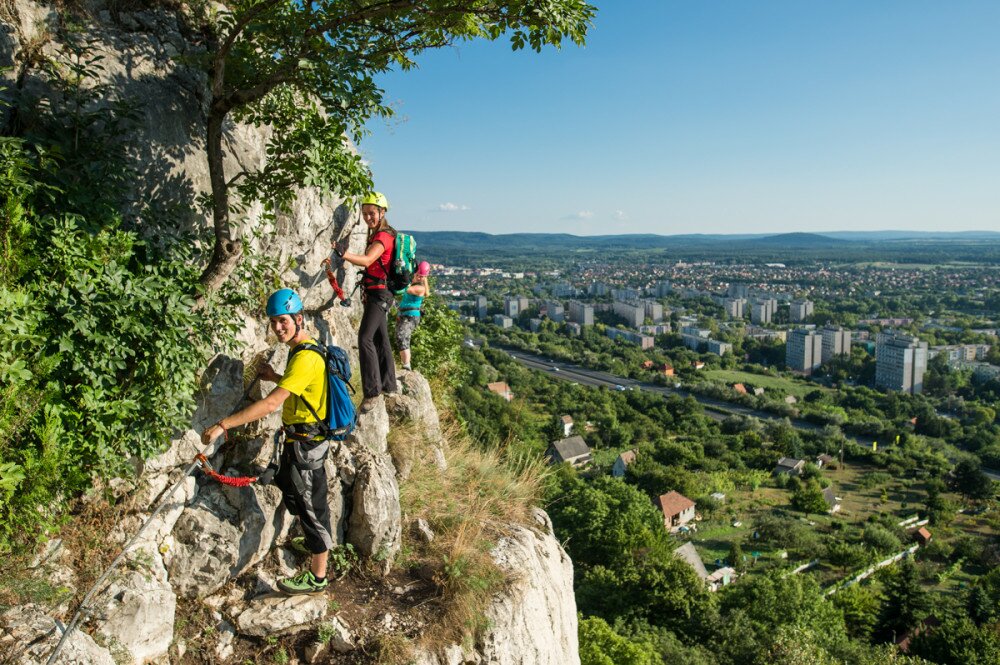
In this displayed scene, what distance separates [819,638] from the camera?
21.7 metres

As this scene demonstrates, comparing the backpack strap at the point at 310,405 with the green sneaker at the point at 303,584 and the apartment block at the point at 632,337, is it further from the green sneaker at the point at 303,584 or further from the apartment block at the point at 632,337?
the apartment block at the point at 632,337

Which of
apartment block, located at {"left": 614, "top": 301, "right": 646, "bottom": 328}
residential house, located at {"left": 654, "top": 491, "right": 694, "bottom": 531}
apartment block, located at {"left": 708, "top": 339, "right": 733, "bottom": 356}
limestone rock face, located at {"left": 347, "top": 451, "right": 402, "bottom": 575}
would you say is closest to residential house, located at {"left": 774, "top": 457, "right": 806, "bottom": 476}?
residential house, located at {"left": 654, "top": 491, "right": 694, "bottom": 531}

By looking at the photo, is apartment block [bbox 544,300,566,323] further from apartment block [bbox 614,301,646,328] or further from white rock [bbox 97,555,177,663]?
white rock [bbox 97,555,177,663]

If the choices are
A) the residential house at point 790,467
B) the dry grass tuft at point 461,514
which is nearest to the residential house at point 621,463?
the residential house at point 790,467

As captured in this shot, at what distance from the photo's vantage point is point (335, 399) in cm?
421

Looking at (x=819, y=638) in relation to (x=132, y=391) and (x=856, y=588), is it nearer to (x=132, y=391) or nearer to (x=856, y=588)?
(x=856, y=588)

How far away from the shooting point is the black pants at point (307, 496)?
4.27m

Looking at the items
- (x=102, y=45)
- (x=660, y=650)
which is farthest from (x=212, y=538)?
(x=660, y=650)

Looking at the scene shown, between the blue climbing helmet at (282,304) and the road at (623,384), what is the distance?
2518 inches

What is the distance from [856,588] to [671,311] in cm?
10480

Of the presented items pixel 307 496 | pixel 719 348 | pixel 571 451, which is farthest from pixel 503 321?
pixel 307 496

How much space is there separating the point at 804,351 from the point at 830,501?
51.9 meters

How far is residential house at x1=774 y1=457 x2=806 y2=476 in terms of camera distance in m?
48.7

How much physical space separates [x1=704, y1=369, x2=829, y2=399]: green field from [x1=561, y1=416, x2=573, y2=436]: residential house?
94.5 ft
